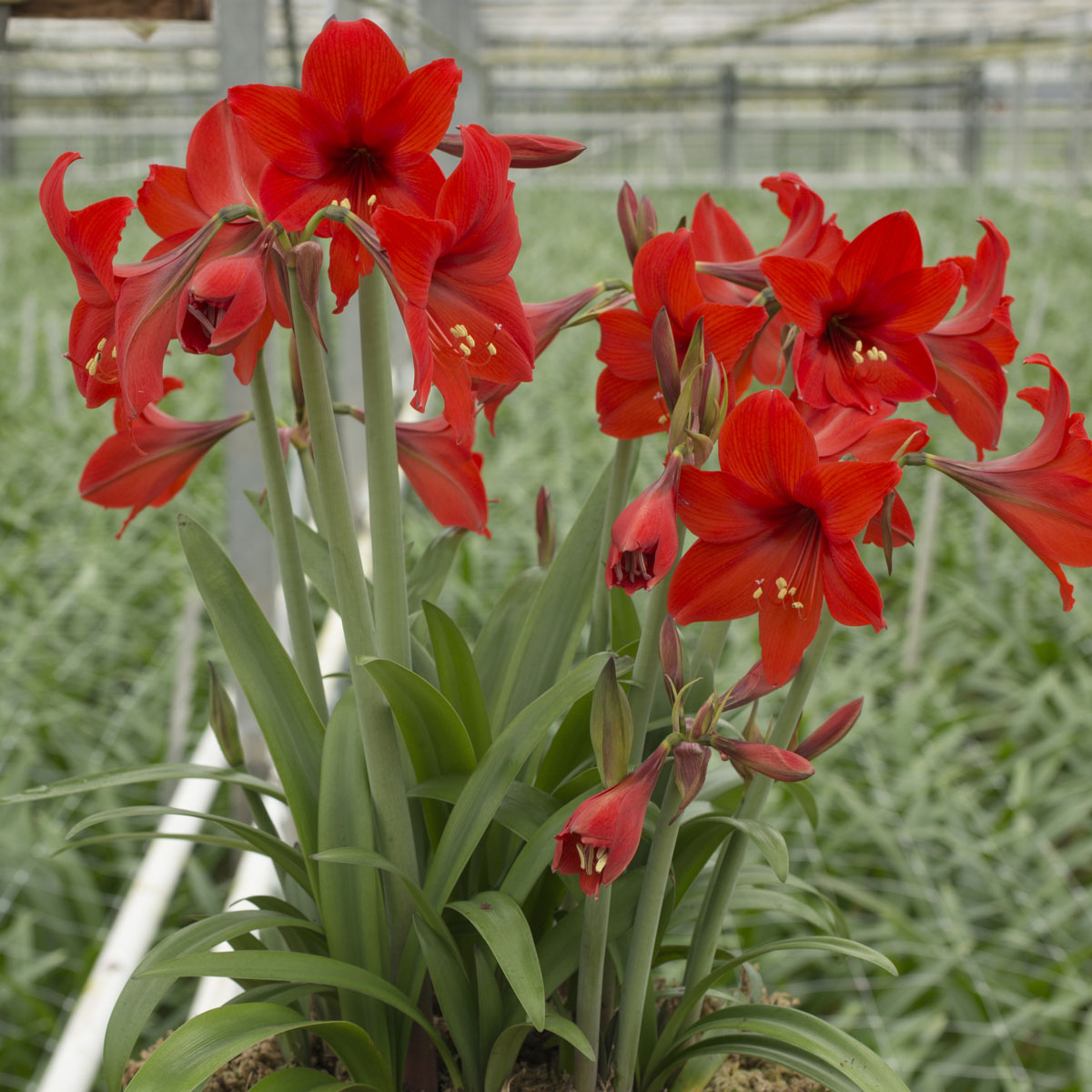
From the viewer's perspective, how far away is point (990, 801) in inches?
68.5

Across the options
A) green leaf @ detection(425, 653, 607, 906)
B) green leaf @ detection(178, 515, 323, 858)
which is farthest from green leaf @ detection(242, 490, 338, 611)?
green leaf @ detection(425, 653, 607, 906)

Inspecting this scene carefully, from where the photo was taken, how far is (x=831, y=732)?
570 millimetres

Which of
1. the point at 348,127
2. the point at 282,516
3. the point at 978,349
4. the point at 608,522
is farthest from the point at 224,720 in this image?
the point at 978,349

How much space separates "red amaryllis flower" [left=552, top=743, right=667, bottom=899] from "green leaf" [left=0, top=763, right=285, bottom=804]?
0.25m

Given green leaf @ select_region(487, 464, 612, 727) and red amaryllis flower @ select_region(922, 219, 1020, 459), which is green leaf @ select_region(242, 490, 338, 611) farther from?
red amaryllis flower @ select_region(922, 219, 1020, 459)

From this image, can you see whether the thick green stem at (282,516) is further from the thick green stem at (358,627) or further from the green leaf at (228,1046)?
the green leaf at (228,1046)

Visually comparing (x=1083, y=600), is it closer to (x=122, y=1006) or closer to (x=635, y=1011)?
(x=635, y=1011)

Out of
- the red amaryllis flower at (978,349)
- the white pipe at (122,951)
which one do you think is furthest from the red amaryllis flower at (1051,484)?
the white pipe at (122,951)

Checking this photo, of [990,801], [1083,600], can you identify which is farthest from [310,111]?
[1083,600]

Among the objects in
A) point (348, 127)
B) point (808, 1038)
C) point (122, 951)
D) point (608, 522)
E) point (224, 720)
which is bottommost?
point (122, 951)

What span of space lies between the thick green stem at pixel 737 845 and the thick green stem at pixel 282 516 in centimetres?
25

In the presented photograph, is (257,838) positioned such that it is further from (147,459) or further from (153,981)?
(147,459)

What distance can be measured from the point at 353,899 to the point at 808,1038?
241 millimetres

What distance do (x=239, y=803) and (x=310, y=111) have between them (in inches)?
43.4
